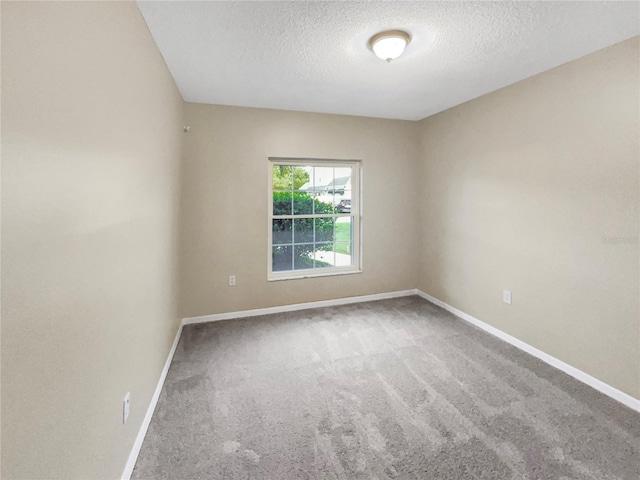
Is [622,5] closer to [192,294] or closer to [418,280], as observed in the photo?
[418,280]

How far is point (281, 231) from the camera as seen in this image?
379 cm

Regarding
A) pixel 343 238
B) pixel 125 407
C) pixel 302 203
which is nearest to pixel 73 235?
pixel 125 407

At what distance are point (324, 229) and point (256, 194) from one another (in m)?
0.99

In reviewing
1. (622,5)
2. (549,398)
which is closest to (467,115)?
(622,5)

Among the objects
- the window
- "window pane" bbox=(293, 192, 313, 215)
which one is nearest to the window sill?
the window

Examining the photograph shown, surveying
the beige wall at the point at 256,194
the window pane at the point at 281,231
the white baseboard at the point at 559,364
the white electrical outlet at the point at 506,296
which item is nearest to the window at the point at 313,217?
the window pane at the point at 281,231

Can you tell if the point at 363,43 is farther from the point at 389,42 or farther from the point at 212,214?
the point at 212,214

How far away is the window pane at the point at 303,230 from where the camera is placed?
386 centimetres

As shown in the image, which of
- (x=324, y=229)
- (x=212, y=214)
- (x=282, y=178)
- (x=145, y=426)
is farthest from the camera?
(x=324, y=229)

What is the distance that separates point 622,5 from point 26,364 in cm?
305

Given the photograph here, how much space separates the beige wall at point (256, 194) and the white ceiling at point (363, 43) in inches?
18.6

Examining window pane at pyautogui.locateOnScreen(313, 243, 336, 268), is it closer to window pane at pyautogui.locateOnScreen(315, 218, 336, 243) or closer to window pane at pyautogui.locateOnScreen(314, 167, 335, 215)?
window pane at pyautogui.locateOnScreen(315, 218, 336, 243)

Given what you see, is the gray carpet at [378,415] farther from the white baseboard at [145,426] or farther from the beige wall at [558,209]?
the beige wall at [558,209]

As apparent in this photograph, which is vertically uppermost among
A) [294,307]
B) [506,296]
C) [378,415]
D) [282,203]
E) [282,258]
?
[282,203]
